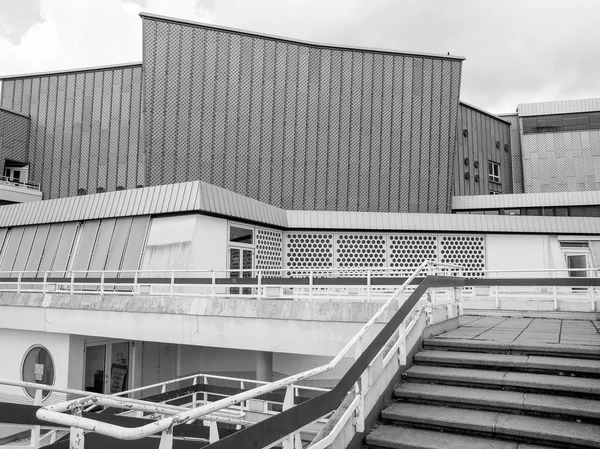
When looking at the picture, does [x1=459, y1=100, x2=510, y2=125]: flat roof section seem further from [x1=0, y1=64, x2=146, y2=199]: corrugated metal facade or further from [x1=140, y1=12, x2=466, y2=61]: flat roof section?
[x1=0, y1=64, x2=146, y2=199]: corrugated metal facade

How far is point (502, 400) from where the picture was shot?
4.89 meters

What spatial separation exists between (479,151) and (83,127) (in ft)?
84.8

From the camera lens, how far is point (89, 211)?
19.0 metres

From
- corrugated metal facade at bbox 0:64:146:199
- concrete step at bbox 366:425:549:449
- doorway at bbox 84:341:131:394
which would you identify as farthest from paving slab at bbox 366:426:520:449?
corrugated metal facade at bbox 0:64:146:199

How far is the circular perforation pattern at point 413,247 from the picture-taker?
22031 millimetres

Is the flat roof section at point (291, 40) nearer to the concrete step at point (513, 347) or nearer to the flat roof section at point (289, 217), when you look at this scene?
the flat roof section at point (289, 217)

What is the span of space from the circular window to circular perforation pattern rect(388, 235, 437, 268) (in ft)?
47.7

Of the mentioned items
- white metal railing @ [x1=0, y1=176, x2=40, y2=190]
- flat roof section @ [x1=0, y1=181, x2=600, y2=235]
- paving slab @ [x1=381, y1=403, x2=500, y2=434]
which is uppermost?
white metal railing @ [x1=0, y1=176, x2=40, y2=190]

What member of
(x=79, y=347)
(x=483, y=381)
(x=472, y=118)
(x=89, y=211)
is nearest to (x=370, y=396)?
(x=483, y=381)

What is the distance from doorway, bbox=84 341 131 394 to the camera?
15656 millimetres

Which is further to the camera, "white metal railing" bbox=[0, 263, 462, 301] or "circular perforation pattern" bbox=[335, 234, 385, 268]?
"circular perforation pattern" bbox=[335, 234, 385, 268]

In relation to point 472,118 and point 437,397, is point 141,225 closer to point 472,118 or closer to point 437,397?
point 437,397

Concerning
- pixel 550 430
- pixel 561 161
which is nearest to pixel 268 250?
pixel 550 430

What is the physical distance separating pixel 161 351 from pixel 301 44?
56.2ft
